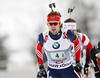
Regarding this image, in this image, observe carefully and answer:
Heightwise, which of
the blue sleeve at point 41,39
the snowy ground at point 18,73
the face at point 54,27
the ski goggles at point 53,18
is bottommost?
the snowy ground at point 18,73

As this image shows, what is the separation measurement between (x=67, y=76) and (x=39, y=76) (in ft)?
2.11

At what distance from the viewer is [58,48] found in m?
5.38

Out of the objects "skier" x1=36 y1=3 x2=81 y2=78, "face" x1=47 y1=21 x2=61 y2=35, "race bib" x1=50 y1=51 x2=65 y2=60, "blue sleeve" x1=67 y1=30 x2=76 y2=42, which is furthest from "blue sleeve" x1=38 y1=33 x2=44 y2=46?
"blue sleeve" x1=67 y1=30 x2=76 y2=42

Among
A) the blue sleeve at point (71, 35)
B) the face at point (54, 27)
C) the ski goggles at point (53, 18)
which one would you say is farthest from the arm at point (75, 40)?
the ski goggles at point (53, 18)

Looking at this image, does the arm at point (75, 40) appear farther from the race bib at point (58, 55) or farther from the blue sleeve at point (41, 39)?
the blue sleeve at point (41, 39)

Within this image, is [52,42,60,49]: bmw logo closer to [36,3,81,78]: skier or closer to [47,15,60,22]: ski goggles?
[36,3,81,78]: skier

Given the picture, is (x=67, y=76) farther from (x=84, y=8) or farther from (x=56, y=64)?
(x=84, y=8)

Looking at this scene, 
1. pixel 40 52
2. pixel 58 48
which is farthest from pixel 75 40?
pixel 40 52

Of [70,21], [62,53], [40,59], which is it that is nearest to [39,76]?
[40,59]

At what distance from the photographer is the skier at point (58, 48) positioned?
5.39 m

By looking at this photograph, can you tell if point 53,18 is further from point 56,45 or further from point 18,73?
point 18,73

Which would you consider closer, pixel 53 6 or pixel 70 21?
pixel 53 6

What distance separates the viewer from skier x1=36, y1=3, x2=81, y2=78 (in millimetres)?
5395

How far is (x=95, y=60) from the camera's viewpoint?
4855mm
